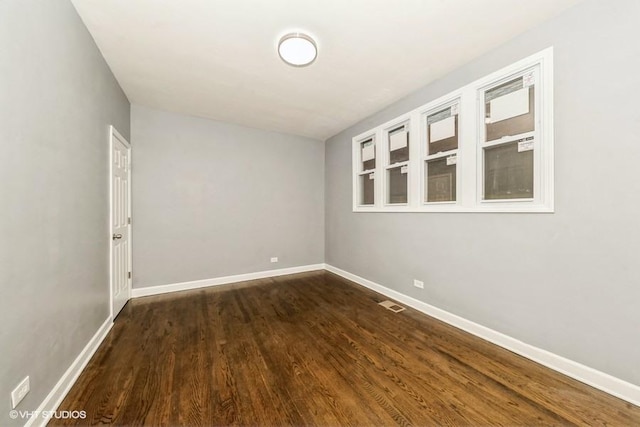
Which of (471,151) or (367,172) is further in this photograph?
(367,172)

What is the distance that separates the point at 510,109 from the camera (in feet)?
6.91

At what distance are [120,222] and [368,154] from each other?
11.7ft

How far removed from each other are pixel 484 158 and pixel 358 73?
5.23ft

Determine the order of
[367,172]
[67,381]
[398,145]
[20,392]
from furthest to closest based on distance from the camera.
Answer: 1. [367,172]
2. [398,145]
3. [67,381]
4. [20,392]

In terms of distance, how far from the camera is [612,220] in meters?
1.58

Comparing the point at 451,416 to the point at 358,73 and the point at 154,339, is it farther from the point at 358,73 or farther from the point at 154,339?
the point at 358,73

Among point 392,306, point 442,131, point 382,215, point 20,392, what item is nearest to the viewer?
point 20,392

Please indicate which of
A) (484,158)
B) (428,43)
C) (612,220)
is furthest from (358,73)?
(612,220)

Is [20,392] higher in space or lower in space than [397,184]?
lower

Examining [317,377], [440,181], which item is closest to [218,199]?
[317,377]

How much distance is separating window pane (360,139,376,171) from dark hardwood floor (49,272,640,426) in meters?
2.29

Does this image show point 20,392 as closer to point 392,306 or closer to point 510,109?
point 392,306

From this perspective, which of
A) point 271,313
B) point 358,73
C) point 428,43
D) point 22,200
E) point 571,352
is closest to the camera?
point 22,200

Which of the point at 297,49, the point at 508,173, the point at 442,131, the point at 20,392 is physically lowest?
the point at 20,392
